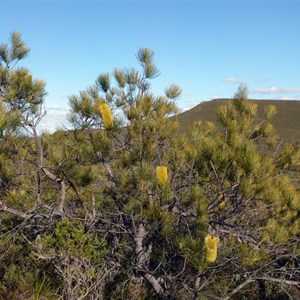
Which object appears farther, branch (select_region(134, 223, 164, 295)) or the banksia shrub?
branch (select_region(134, 223, 164, 295))

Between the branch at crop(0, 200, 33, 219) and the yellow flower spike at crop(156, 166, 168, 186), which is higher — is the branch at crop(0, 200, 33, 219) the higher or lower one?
the lower one

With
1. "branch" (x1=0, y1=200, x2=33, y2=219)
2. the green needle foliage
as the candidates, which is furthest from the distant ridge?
"branch" (x1=0, y1=200, x2=33, y2=219)

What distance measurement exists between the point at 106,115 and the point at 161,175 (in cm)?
93

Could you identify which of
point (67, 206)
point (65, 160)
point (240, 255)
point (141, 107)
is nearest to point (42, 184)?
point (67, 206)

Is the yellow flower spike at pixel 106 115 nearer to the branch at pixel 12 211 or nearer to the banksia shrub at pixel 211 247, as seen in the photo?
the branch at pixel 12 211

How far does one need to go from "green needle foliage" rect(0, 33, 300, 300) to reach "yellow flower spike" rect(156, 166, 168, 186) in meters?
0.01

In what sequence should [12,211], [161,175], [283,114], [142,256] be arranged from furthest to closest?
[283,114], [142,256], [12,211], [161,175]

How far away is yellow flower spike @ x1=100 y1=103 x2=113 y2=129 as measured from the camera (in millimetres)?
3689

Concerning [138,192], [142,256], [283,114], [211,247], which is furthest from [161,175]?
[283,114]

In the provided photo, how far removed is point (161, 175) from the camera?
3.05m

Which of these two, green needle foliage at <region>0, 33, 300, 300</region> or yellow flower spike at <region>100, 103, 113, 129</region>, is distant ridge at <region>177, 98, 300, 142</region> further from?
yellow flower spike at <region>100, 103, 113, 129</region>

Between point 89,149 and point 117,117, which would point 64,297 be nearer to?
point 89,149

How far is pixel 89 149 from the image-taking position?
155 inches

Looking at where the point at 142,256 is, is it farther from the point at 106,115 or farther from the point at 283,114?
the point at 283,114
